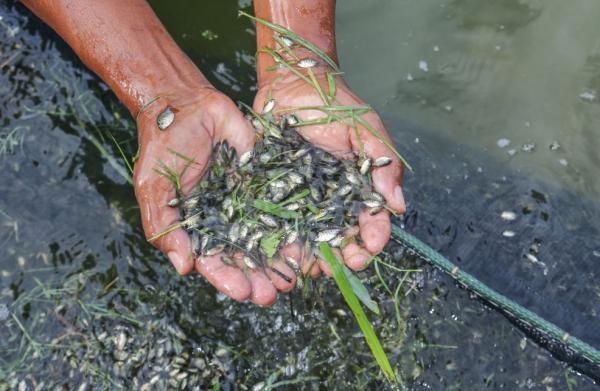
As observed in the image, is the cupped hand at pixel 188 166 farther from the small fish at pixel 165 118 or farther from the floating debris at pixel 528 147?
the floating debris at pixel 528 147

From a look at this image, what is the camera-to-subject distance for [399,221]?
372 centimetres

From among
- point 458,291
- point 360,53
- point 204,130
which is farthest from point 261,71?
point 458,291

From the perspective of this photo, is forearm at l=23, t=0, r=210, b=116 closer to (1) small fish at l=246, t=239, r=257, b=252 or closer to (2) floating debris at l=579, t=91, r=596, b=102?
(1) small fish at l=246, t=239, r=257, b=252

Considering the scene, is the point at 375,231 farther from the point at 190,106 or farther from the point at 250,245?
the point at 190,106

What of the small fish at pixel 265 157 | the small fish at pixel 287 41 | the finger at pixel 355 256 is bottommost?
the finger at pixel 355 256

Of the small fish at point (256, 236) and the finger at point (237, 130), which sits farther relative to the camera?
the finger at point (237, 130)

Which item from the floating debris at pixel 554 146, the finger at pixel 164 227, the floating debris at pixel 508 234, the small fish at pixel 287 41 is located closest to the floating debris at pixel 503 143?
the floating debris at pixel 554 146

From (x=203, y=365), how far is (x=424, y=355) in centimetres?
113

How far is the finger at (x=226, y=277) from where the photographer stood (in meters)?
2.74

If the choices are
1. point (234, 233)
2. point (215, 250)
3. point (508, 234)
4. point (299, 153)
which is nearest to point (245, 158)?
point (299, 153)

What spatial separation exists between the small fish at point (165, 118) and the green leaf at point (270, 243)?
659 millimetres

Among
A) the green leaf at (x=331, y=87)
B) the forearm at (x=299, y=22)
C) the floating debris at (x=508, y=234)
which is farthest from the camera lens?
the floating debris at (x=508, y=234)

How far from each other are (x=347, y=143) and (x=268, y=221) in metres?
Result: 0.53

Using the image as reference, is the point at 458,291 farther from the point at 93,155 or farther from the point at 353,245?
the point at 93,155
